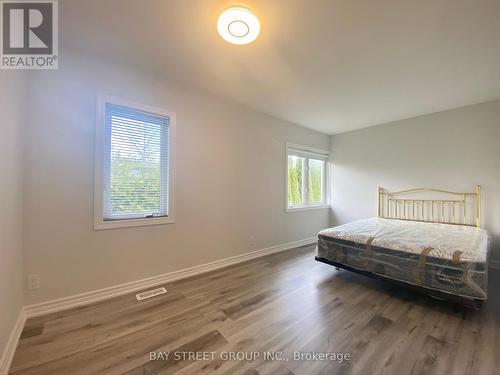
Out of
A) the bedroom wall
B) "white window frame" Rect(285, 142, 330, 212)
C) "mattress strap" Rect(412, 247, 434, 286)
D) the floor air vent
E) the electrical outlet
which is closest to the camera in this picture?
the electrical outlet

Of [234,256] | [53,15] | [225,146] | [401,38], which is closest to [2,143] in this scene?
[53,15]

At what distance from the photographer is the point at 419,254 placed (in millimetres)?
2182

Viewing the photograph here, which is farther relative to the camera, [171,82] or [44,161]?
[171,82]

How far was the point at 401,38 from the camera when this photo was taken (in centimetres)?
192

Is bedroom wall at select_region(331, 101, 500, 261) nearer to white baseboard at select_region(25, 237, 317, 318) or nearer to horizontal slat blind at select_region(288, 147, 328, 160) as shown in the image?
horizontal slat blind at select_region(288, 147, 328, 160)

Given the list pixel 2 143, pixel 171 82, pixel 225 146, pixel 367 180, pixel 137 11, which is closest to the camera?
pixel 2 143

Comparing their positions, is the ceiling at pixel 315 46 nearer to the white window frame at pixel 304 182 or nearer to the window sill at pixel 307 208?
the white window frame at pixel 304 182

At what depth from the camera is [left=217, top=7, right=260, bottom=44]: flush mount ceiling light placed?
1630mm

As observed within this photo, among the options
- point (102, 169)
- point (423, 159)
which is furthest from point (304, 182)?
point (102, 169)

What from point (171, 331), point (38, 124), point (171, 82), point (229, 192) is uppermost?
point (171, 82)

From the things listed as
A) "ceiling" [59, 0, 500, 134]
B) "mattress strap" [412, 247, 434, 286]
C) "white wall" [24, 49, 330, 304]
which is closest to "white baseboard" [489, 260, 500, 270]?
"mattress strap" [412, 247, 434, 286]

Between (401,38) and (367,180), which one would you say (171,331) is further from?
(367,180)

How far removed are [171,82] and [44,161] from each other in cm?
160

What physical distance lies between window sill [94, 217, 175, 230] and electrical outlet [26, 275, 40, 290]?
1.95 feet
